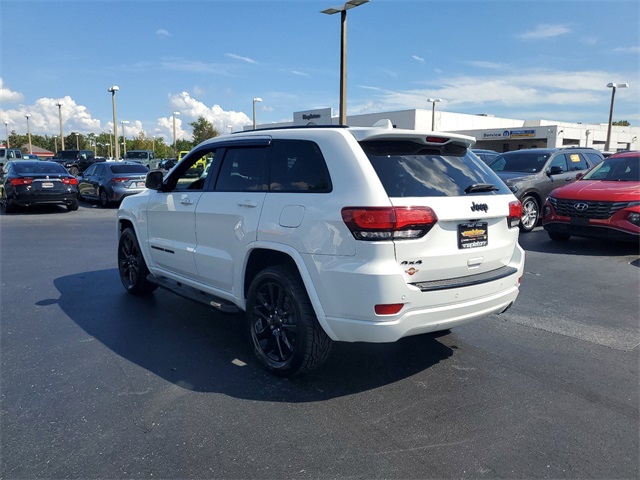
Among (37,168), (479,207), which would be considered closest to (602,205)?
(479,207)

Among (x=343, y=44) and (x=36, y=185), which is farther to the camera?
(x=343, y=44)

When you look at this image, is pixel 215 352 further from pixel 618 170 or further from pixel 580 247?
pixel 618 170

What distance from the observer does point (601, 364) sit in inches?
163

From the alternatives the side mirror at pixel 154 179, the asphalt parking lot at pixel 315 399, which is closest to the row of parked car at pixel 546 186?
the asphalt parking lot at pixel 315 399

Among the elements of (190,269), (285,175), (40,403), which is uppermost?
(285,175)

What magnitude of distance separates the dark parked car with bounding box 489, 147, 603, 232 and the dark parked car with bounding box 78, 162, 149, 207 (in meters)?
10.8

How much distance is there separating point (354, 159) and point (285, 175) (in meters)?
0.69

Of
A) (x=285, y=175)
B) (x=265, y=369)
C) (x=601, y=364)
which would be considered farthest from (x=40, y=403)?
(x=601, y=364)

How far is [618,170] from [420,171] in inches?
307

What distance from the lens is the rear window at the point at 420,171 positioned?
3.47m

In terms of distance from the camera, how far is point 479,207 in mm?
3658

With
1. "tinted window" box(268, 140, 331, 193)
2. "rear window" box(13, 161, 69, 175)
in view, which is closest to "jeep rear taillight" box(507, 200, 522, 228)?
"tinted window" box(268, 140, 331, 193)

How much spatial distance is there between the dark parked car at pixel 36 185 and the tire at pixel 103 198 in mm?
1317

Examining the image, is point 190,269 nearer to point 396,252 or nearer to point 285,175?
point 285,175
